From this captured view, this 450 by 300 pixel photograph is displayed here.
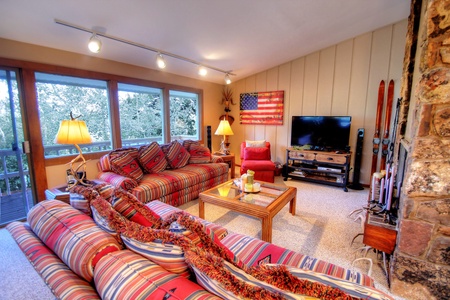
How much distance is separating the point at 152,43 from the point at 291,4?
191 cm

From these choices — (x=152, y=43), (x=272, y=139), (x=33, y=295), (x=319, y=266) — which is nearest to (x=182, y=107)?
(x=152, y=43)

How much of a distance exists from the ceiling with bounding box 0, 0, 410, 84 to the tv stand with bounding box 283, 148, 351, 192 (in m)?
2.08

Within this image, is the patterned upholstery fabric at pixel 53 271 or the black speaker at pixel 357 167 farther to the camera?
the black speaker at pixel 357 167

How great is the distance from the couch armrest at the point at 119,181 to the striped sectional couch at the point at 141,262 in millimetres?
1304

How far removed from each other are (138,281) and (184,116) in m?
4.33

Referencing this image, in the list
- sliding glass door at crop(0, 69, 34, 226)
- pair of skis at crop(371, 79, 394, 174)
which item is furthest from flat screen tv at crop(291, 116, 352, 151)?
sliding glass door at crop(0, 69, 34, 226)

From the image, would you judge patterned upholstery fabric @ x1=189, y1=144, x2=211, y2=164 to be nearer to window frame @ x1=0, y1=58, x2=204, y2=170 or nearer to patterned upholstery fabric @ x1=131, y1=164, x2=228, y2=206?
patterned upholstery fabric @ x1=131, y1=164, x2=228, y2=206

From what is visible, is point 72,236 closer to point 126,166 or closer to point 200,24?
point 126,166

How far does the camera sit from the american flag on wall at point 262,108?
493 centimetres

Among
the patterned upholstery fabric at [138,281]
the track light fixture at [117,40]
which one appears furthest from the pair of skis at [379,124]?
the patterned upholstery fabric at [138,281]

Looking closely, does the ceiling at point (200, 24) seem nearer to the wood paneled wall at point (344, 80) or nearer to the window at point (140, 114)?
the wood paneled wall at point (344, 80)

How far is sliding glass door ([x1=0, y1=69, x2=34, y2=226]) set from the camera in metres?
2.48

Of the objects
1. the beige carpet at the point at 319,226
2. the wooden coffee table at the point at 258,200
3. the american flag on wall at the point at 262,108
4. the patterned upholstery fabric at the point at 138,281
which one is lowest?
the beige carpet at the point at 319,226

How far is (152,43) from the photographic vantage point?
9.84 ft
